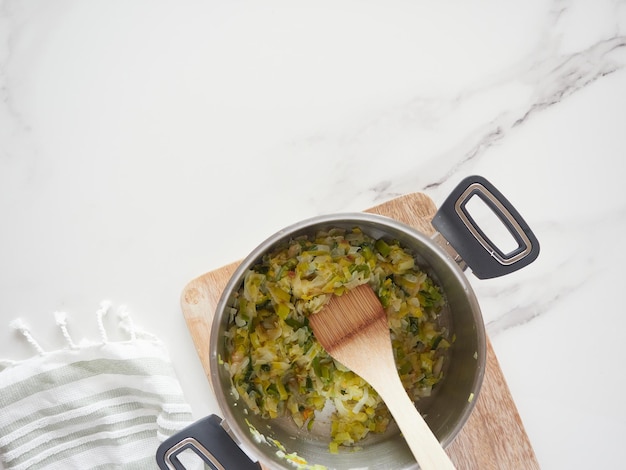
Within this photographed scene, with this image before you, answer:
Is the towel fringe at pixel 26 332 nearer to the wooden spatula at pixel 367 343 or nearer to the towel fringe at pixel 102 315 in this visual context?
the towel fringe at pixel 102 315

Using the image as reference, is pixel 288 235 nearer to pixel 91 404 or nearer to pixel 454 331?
pixel 454 331

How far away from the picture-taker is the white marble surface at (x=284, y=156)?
4.17 ft

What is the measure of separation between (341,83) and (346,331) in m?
0.51

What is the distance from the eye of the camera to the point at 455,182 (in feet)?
4.23

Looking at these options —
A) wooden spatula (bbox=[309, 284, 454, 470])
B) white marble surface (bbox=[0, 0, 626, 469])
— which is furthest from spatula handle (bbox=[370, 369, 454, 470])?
white marble surface (bbox=[0, 0, 626, 469])

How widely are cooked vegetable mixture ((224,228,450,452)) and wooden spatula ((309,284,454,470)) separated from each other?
0.08 ft

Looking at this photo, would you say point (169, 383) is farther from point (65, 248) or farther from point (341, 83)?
point (341, 83)

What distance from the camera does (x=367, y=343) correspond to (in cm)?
110

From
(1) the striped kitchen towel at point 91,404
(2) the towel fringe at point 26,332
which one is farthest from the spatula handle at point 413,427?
A: (2) the towel fringe at point 26,332

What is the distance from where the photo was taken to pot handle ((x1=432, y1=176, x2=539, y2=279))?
1.02m

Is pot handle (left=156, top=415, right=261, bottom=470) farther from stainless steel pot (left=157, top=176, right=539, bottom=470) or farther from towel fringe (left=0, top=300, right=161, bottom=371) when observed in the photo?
towel fringe (left=0, top=300, right=161, bottom=371)

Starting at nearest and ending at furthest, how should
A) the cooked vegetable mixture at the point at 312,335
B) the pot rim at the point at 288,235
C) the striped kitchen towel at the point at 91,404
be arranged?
the pot rim at the point at 288,235
the cooked vegetable mixture at the point at 312,335
the striped kitchen towel at the point at 91,404

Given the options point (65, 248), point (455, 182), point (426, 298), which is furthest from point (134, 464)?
point (455, 182)

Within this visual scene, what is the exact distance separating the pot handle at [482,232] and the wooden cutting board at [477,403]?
0.54ft
